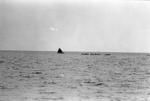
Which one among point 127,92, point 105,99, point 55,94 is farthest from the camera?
point 127,92

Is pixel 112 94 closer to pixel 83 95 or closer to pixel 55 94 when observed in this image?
pixel 83 95

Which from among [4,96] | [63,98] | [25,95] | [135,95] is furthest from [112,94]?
[4,96]

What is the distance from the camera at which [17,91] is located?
85.6 feet

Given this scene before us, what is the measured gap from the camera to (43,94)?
2452 cm

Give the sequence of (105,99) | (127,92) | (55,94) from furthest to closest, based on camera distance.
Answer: (127,92)
(55,94)
(105,99)

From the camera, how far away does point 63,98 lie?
2317 cm

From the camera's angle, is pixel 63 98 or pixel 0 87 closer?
pixel 63 98

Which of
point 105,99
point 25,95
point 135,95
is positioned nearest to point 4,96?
point 25,95

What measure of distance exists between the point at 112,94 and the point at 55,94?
5.17 metres

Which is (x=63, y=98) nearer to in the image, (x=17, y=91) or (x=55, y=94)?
(x=55, y=94)

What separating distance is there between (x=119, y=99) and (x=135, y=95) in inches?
115

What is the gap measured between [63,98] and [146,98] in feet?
22.6

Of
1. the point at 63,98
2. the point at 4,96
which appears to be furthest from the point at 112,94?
the point at 4,96

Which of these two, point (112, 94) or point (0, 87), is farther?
point (0, 87)
